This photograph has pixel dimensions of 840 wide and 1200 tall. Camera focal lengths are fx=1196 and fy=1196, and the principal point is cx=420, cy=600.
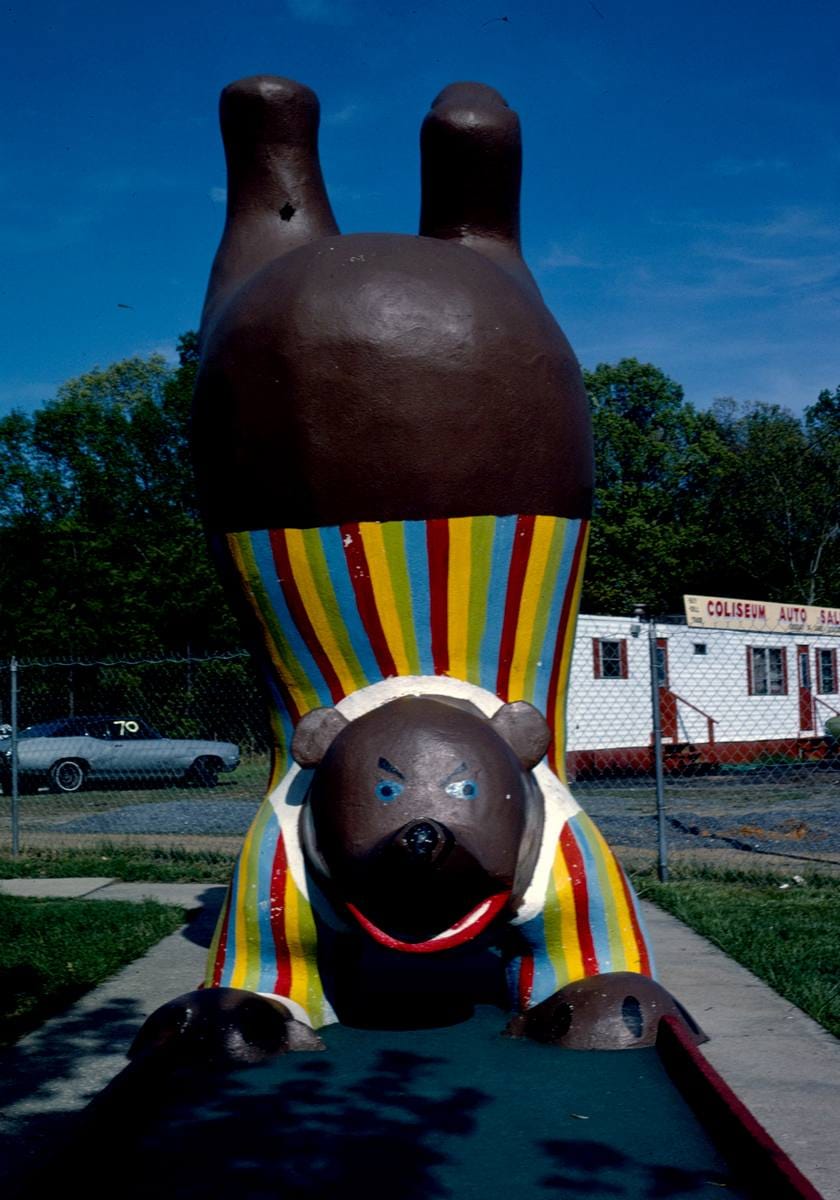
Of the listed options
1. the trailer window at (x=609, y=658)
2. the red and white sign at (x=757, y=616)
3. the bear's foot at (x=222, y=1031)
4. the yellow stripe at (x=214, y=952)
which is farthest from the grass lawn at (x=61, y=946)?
the red and white sign at (x=757, y=616)

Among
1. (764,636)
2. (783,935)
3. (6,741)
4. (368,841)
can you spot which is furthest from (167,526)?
(368,841)

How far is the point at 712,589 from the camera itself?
111 feet

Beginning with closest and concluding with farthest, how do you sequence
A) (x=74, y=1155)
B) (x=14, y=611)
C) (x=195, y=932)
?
(x=74, y=1155)
(x=195, y=932)
(x=14, y=611)

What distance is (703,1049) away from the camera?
4555 mm

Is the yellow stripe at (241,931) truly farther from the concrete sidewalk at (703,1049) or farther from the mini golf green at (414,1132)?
the concrete sidewalk at (703,1049)

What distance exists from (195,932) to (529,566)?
3.72m

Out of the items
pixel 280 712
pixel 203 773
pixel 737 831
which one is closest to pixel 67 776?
pixel 203 773

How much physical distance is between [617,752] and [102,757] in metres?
7.01

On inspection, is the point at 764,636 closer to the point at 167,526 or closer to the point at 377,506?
the point at 167,526

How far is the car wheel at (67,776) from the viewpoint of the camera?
1636 cm

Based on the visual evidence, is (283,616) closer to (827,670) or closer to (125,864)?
(125,864)

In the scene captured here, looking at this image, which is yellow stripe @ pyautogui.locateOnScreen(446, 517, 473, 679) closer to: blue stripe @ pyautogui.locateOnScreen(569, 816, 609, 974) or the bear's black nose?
blue stripe @ pyautogui.locateOnScreen(569, 816, 609, 974)

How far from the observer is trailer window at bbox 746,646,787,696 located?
18.1 m

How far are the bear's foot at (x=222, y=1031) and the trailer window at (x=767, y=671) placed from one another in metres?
14.9
